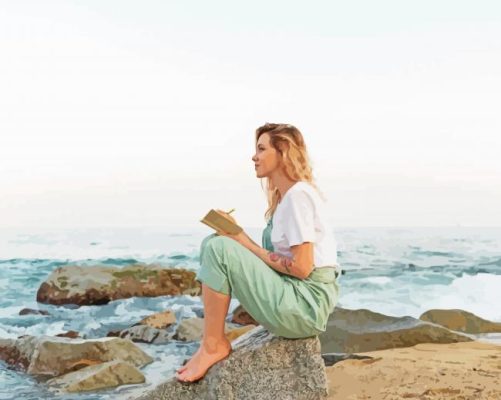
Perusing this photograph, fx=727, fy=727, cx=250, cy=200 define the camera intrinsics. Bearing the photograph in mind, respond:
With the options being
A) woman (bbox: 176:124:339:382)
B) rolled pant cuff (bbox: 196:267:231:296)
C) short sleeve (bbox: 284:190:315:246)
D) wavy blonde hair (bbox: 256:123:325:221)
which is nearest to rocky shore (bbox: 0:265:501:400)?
woman (bbox: 176:124:339:382)

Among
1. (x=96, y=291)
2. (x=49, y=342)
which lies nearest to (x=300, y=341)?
(x=49, y=342)

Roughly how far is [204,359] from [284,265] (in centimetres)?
79

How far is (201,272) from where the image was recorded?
13.3 feet

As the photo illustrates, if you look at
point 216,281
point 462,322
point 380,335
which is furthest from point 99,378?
point 462,322

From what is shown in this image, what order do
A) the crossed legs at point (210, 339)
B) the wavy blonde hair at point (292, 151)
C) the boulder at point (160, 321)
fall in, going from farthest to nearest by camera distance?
the boulder at point (160, 321), the wavy blonde hair at point (292, 151), the crossed legs at point (210, 339)

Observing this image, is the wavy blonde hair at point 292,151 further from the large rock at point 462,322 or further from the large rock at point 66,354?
the large rock at point 462,322

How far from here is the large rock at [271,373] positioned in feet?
14.0

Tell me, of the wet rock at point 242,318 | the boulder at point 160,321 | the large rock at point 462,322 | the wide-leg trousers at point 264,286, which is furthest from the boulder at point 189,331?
the wide-leg trousers at point 264,286

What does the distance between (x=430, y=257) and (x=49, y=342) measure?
45.7 ft

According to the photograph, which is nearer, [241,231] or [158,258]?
[241,231]

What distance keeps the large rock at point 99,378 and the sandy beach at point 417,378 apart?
239 centimetres

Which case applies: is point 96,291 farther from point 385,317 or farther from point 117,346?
point 385,317

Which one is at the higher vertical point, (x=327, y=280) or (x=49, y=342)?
(x=327, y=280)

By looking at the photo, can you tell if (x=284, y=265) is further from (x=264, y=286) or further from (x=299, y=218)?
(x=299, y=218)
